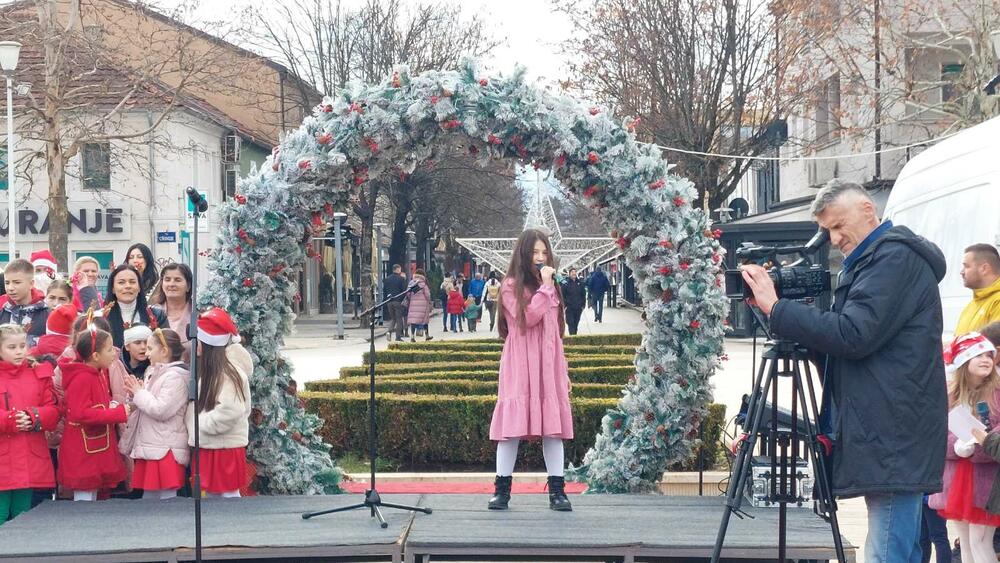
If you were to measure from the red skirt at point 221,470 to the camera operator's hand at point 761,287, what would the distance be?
3814 mm

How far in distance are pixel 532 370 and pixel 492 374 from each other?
6729mm

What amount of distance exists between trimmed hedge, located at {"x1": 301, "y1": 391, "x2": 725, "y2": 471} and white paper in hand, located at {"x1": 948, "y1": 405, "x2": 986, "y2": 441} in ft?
14.8

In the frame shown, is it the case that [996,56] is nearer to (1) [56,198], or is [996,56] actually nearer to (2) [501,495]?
(2) [501,495]

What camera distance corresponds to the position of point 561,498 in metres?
6.75

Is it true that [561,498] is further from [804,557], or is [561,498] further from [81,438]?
[81,438]

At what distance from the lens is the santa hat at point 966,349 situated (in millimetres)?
5984

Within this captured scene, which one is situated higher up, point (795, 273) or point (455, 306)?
point (795, 273)

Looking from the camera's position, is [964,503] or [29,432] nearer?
[964,503]

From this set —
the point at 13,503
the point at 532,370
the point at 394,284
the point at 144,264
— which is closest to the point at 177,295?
the point at 144,264

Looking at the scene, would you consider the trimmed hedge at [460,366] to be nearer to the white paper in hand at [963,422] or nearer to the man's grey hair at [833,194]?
the white paper in hand at [963,422]

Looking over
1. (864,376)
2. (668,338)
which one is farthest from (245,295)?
(864,376)

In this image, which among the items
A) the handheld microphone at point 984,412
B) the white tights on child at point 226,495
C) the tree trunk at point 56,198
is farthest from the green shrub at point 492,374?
the tree trunk at point 56,198

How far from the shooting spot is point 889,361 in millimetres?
4504

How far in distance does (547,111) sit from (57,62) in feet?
61.0
